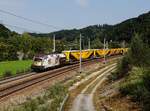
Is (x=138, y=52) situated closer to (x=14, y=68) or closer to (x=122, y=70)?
(x=122, y=70)

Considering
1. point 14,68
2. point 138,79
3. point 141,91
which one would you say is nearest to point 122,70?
point 138,79

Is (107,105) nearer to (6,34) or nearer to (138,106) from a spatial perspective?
(138,106)

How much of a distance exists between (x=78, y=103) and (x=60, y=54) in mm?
38402

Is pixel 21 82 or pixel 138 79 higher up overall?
pixel 138 79

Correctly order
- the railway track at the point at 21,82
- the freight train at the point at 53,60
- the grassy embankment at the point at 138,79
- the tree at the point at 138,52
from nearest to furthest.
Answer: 1. the grassy embankment at the point at 138,79
2. the railway track at the point at 21,82
3. the tree at the point at 138,52
4. the freight train at the point at 53,60

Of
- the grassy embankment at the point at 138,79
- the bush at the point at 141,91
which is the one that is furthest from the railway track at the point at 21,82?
the bush at the point at 141,91

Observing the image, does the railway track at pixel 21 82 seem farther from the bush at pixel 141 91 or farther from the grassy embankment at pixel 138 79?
the bush at pixel 141 91

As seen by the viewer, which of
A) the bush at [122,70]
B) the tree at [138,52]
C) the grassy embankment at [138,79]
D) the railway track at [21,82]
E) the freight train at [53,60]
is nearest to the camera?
the grassy embankment at [138,79]

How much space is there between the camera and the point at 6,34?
151 meters

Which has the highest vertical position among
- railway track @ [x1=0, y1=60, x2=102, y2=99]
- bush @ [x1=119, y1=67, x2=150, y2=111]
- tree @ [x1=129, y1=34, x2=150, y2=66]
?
tree @ [x1=129, y1=34, x2=150, y2=66]

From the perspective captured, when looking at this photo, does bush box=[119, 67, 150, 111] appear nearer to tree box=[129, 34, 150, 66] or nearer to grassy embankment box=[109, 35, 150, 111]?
grassy embankment box=[109, 35, 150, 111]

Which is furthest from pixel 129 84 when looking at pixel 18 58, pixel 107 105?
pixel 18 58

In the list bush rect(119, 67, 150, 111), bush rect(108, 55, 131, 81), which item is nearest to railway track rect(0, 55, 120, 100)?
bush rect(108, 55, 131, 81)

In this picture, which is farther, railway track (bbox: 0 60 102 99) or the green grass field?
the green grass field
